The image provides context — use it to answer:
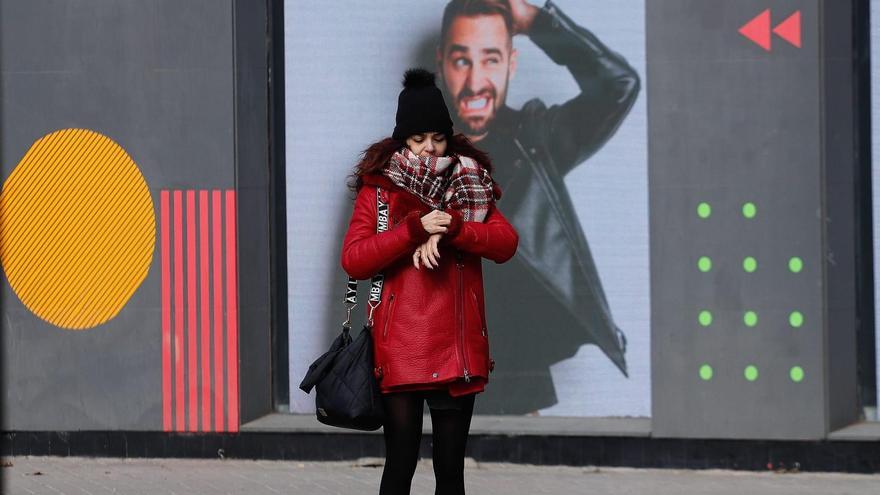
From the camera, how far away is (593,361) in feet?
27.0

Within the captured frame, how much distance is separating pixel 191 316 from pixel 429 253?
3697mm

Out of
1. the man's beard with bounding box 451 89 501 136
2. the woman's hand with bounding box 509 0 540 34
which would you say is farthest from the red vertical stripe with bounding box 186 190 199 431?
the woman's hand with bounding box 509 0 540 34

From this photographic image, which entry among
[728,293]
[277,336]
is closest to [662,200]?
[728,293]

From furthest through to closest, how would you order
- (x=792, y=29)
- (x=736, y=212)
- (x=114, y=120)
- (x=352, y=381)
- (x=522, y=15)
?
(x=114, y=120) < (x=522, y=15) < (x=736, y=212) < (x=792, y=29) < (x=352, y=381)

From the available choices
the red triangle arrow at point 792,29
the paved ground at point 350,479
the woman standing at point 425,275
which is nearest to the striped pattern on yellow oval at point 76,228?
the paved ground at point 350,479

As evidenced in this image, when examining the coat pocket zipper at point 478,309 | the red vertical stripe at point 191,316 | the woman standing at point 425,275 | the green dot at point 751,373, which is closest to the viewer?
the woman standing at point 425,275

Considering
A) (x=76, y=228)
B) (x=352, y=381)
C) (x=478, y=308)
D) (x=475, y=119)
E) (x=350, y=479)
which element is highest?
(x=475, y=119)

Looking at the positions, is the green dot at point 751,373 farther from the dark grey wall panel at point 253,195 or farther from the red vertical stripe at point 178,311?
the red vertical stripe at point 178,311

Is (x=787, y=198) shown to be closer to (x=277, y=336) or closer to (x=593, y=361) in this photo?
(x=593, y=361)

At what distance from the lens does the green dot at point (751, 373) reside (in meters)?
7.81

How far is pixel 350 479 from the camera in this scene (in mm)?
7691

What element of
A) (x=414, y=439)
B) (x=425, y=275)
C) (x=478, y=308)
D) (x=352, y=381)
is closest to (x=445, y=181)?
(x=425, y=275)

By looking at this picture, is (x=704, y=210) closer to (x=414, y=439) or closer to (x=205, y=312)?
(x=205, y=312)

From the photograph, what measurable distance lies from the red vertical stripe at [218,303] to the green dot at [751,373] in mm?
2921
